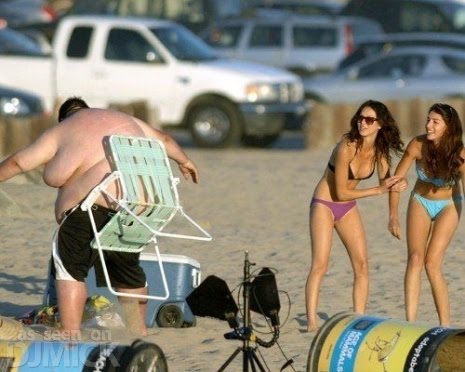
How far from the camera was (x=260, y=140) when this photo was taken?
22594 millimetres

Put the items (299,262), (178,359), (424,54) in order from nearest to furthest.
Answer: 1. (178,359)
2. (299,262)
3. (424,54)

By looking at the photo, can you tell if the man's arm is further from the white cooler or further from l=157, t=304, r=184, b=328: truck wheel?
l=157, t=304, r=184, b=328: truck wheel

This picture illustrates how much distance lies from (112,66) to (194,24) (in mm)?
12961

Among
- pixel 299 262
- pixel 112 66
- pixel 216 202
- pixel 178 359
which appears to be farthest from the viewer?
pixel 112 66

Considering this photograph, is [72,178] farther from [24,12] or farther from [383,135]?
[24,12]

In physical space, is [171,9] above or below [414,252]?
above

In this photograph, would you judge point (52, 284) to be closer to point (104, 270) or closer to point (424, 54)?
point (104, 270)

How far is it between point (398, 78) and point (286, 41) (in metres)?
5.62

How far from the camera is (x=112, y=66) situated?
22.2 metres

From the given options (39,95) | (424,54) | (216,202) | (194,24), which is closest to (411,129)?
(424,54)

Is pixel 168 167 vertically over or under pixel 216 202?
over

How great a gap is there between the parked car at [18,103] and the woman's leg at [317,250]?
40.7ft

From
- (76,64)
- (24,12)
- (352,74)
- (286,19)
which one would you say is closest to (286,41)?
(286,19)

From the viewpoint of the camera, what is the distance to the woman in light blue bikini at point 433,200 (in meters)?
9.43
